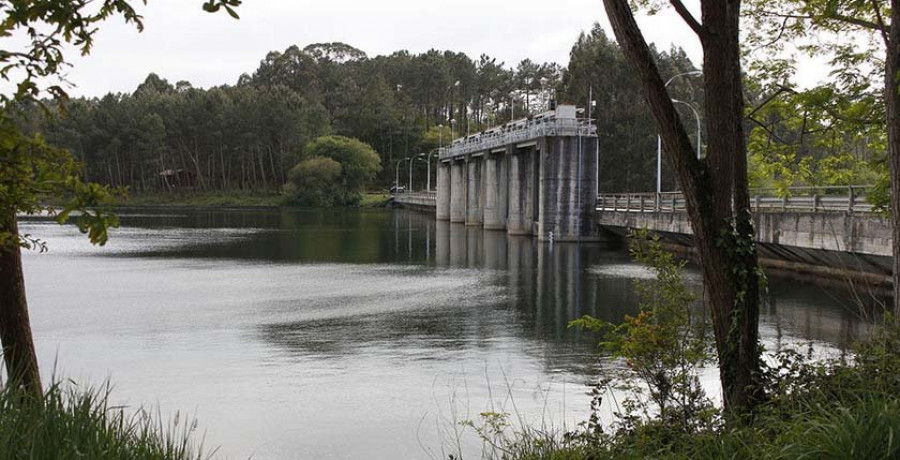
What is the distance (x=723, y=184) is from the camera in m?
6.99

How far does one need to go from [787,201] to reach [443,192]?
1800 inches

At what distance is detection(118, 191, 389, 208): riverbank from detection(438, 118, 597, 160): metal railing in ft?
130

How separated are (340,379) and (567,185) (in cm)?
3423

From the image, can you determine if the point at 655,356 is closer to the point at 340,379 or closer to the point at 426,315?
the point at 340,379

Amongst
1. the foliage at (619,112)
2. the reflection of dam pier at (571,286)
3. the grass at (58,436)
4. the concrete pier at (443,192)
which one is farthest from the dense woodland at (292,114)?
the grass at (58,436)

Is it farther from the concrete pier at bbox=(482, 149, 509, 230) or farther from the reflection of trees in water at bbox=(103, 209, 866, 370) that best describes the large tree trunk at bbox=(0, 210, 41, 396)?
the concrete pier at bbox=(482, 149, 509, 230)

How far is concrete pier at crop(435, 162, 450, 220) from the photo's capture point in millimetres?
73125

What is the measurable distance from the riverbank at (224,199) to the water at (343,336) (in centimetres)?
6591

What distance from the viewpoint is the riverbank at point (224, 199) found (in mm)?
102062

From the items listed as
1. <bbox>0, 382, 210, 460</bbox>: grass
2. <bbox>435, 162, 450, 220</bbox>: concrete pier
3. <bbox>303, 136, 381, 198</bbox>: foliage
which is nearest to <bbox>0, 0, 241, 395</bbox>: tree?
<bbox>0, 382, 210, 460</bbox>: grass

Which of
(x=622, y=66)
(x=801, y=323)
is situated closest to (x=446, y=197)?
(x=622, y=66)

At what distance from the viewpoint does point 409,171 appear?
11325 cm

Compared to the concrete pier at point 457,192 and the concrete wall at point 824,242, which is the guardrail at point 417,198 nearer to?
the concrete pier at point 457,192

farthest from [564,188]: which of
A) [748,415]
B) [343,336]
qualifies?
[748,415]
